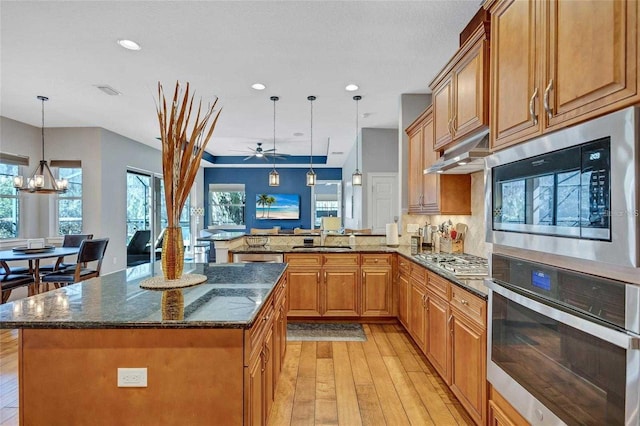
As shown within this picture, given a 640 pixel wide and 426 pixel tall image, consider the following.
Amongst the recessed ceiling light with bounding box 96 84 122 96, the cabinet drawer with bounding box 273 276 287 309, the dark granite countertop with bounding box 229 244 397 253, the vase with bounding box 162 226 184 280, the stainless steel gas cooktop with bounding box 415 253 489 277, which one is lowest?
the cabinet drawer with bounding box 273 276 287 309

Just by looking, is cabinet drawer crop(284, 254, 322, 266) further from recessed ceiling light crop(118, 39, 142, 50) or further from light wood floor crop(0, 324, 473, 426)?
recessed ceiling light crop(118, 39, 142, 50)

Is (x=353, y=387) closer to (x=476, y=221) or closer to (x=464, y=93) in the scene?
(x=476, y=221)

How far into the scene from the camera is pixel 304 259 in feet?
12.9

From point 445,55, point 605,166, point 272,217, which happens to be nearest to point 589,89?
point 605,166

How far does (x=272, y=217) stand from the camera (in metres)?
10.7

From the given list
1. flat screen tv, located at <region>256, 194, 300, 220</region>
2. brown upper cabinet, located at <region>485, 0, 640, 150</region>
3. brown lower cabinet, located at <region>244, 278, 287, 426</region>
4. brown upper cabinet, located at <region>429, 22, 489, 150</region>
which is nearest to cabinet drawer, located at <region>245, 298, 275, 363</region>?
brown lower cabinet, located at <region>244, 278, 287, 426</region>

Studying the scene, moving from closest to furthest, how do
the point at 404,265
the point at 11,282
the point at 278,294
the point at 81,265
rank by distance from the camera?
the point at 278,294
the point at 404,265
the point at 11,282
the point at 81,265

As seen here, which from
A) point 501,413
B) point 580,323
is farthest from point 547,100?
point 501,413

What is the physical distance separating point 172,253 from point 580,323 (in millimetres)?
1905

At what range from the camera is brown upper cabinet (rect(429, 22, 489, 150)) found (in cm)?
207

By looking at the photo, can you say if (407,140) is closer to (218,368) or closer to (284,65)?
(284,65)

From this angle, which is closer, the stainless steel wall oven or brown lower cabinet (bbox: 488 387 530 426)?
the stainless steel wall oven

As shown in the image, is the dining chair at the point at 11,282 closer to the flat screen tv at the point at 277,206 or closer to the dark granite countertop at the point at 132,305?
the dark granite countertop at the point at 132,305

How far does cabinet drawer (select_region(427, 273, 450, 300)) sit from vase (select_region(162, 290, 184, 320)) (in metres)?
1.78
